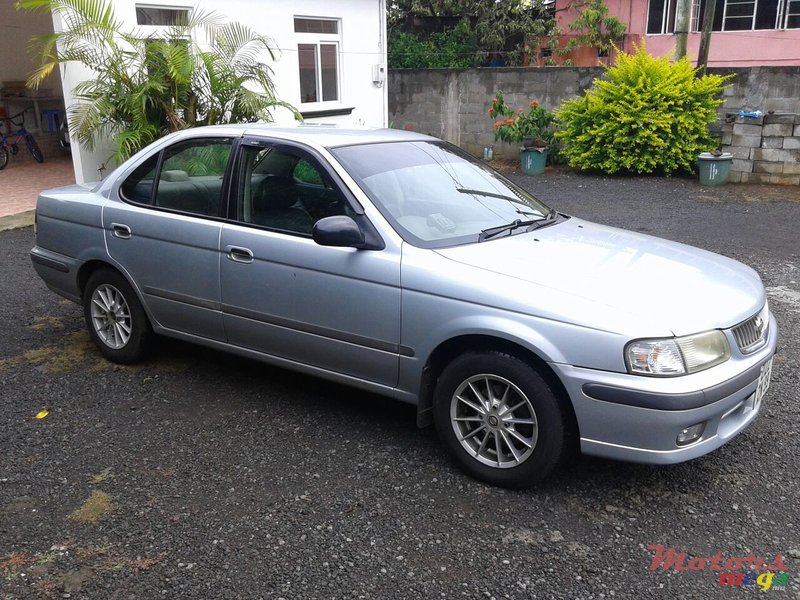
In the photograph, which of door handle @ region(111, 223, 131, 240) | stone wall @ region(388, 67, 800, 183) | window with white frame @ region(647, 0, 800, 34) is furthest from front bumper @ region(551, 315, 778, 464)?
window with white frame @ region(647, 0, 800, 34)

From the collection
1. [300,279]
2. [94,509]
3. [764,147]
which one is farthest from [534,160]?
[94,509]

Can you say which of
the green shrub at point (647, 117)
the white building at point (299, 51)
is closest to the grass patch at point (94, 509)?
the white building at point (299, 51)

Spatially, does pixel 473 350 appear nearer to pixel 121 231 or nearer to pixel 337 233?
pixel 337 233

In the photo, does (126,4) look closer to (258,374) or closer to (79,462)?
(258,374)

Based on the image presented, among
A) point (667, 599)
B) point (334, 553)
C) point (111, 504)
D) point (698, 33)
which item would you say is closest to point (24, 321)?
point (111, 504)

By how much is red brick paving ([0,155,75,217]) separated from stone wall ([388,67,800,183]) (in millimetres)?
7362

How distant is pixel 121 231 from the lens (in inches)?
189

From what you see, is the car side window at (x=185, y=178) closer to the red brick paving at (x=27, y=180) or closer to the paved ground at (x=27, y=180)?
the paved ground at (x=27, y=180)

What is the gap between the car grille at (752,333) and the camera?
135 inches

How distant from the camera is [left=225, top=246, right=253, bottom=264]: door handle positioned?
423 centimetres

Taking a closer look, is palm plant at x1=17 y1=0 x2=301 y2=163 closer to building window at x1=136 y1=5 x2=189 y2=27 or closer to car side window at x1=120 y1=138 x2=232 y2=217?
building window at x1=136 y1=5 x2=189 y2=27

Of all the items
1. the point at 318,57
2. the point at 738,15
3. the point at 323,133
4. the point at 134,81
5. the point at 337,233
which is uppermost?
the point at 738,15

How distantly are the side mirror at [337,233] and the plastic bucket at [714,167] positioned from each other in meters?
10.3

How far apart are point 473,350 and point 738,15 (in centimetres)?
2303
